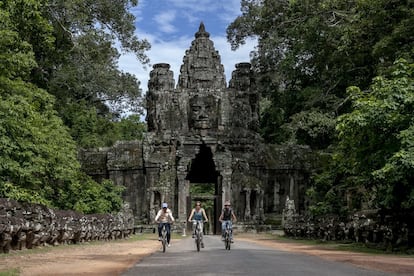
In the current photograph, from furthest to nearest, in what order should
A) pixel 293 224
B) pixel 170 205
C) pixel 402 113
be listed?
pixel 170 205 → pixel 293 224 → pixel 402 113

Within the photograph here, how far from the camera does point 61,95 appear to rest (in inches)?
1638

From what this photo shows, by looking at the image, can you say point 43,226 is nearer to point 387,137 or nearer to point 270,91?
point 387,137

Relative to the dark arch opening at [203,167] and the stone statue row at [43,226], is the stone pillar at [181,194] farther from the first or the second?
the stone statue row at [43,226]

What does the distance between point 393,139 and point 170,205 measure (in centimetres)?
2087

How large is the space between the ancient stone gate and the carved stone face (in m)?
0.06

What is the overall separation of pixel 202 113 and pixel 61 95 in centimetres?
1052

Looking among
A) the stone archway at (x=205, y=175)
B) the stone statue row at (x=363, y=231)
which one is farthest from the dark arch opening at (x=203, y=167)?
the stone statue row at (x=363, y=231)

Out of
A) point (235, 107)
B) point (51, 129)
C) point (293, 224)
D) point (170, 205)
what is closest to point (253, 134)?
point (235, 107)

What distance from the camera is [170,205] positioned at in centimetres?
3675

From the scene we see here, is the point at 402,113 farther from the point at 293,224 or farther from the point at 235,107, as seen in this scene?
the point at 235,107

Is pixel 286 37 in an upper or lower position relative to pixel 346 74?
upper

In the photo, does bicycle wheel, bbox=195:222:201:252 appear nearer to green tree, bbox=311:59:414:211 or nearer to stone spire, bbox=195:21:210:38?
green tree, bbox=311:59:414:211

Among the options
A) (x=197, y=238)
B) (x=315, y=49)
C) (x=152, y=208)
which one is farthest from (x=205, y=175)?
(x=197, y=238)

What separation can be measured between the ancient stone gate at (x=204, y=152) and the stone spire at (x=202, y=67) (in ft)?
0.21
